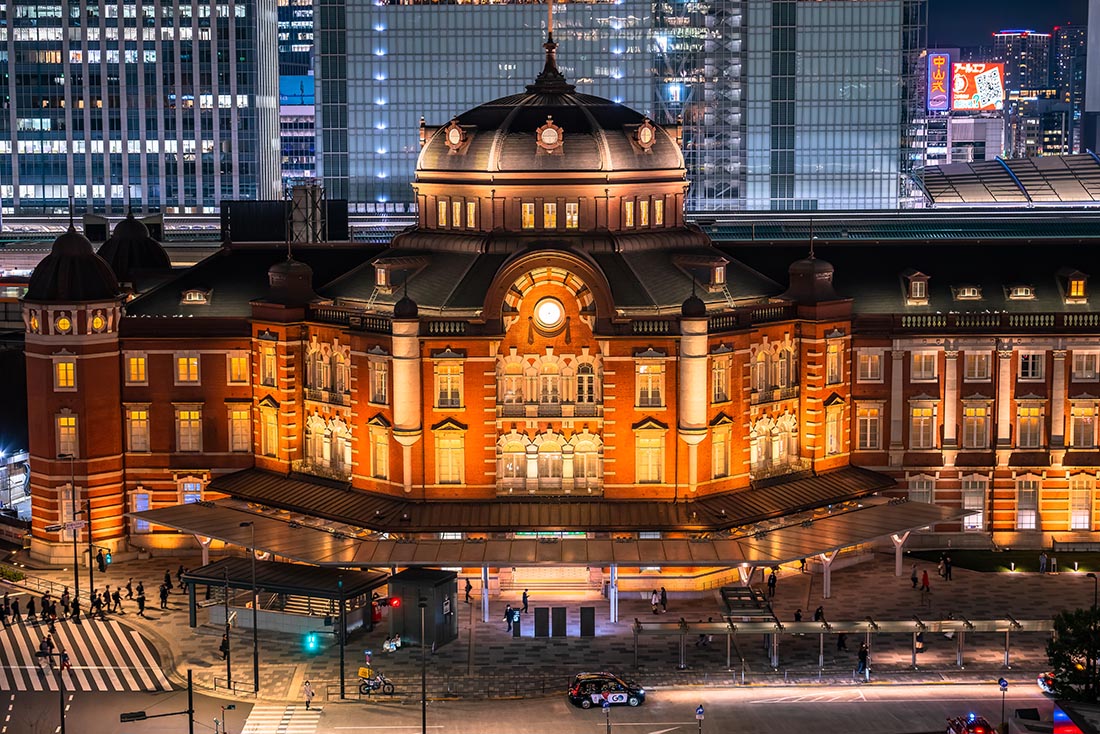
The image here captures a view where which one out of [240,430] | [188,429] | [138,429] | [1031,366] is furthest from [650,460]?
[138,429]

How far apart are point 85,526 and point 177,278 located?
59.1 feet

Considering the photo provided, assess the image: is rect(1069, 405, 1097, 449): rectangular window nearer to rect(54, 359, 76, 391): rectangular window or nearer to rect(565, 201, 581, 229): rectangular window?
rect(565, 201, 581, 229): rectangular window

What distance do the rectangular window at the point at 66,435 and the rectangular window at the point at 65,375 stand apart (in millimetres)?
1862

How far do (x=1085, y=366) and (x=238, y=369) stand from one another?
53.2m

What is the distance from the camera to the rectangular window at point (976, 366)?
426 feet

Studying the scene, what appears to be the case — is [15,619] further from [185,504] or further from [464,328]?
[464,328]

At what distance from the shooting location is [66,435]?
128m

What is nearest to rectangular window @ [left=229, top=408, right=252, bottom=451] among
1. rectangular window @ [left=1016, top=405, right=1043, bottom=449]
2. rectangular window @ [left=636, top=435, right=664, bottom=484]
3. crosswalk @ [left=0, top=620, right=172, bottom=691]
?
crosswalk @ [left=0, top=620, right=172, bottom=691]

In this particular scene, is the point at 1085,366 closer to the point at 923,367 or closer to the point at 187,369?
the point at 923,367

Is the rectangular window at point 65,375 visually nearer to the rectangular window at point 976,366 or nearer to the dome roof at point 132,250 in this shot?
the dome roof at point 132,250

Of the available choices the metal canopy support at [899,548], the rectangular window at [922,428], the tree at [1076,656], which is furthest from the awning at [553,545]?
the tree at [1076,656]

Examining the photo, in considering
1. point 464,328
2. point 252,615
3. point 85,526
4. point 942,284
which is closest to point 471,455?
point 464,328

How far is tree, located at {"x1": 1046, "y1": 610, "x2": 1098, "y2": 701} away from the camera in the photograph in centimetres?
9450

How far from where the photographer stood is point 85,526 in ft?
418
